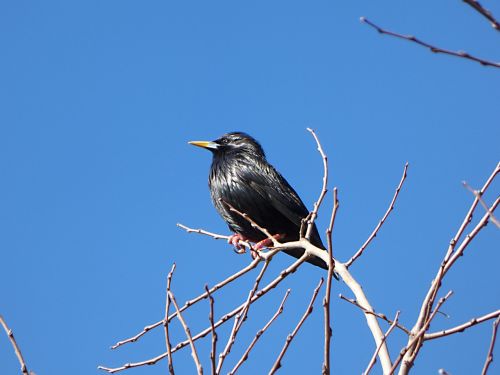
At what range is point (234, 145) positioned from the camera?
720 cm

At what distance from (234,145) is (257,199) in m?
1.07

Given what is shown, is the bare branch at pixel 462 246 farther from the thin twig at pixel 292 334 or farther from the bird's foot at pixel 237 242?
the bird's foot at pixel 237 242

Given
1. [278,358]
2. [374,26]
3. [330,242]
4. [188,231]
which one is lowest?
[278,358]

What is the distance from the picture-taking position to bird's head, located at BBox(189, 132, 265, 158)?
7.08 meters

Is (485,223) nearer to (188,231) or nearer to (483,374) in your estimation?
(483,374)

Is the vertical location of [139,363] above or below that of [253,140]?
below

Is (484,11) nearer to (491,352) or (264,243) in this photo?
(491,352)

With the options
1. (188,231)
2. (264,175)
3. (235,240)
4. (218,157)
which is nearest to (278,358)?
(188,231)

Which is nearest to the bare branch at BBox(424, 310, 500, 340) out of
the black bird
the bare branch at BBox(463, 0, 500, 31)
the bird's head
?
the bare branch at BBox(463, 0, 500, 31)

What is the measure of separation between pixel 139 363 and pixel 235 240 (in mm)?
2645

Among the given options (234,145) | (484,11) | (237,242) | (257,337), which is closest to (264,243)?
(237,242)

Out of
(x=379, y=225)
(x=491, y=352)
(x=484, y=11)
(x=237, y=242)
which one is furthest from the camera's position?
(x=237, y=242)

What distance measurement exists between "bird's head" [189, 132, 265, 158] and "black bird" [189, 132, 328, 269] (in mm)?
209

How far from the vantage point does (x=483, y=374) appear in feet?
7.23
